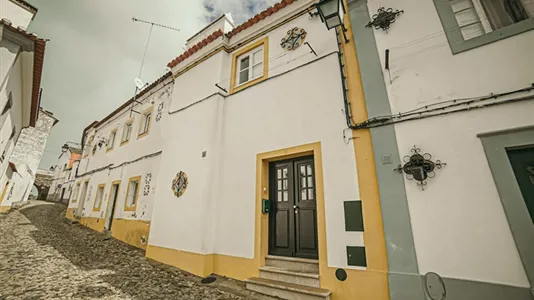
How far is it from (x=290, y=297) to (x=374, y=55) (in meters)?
4.67

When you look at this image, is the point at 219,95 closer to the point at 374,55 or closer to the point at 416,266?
the point at 374,55

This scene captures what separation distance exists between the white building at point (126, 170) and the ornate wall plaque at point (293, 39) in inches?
215

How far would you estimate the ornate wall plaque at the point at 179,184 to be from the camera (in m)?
5.61

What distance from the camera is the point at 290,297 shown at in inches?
134

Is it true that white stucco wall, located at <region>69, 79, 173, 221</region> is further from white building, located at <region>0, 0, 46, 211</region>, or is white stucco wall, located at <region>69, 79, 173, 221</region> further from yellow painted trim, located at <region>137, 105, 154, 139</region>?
white building, located at <region>0, 0, 46, 211</region>

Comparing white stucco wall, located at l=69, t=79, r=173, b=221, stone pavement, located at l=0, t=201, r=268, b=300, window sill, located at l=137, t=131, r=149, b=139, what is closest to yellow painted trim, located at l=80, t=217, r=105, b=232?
white stucco wall, located at l=69, t=79, r=173, b=221

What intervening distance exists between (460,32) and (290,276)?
5.11 m

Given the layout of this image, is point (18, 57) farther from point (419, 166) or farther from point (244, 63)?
point (419, 166)

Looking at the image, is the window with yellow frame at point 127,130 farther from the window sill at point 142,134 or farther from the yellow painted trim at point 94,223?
the yellow painted trim at point 94,223

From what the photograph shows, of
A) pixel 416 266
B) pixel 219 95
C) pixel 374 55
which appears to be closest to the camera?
pixel 416 266

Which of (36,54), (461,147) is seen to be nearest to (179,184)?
(36,54)

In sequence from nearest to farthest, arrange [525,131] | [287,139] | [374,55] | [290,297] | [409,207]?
[525,131] → [409,207] → [290,297] → [374,55] → [287,139]

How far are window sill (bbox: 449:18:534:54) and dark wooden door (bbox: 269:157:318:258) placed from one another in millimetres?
3123

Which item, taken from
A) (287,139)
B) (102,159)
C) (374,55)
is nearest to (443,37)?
(374,55)
